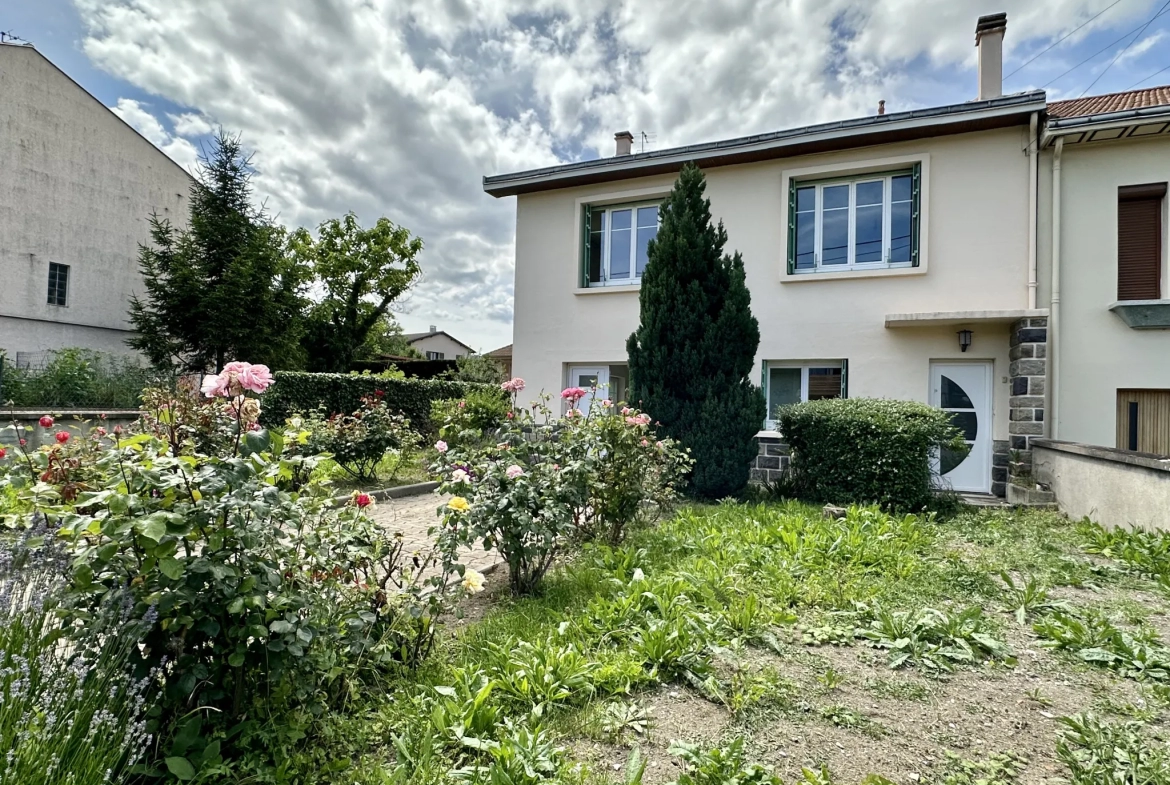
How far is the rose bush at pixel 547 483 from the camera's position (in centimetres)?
318

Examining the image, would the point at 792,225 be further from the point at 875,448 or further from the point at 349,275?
the point at 349,275

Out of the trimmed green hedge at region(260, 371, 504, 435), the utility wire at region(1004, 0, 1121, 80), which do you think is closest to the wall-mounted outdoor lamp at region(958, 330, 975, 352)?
the utility wire at region(1004, 0, 1121, 80)

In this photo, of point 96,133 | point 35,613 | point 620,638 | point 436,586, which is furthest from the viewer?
point 96,133

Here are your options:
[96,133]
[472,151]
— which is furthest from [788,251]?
[96,133]

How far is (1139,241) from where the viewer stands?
700 centimetres

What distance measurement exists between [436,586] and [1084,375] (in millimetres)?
8689

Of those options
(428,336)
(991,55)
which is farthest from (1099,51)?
(428,336)

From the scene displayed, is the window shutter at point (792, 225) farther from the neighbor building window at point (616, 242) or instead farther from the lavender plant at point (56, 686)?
the lavender plant at point (56, 686)

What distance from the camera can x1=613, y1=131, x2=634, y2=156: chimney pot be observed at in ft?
33.7

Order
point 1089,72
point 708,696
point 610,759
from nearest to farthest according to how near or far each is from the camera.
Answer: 1. point 610,759
2. point 708,696
3. point 1089,72

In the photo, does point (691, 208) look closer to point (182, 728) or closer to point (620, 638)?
point (620, 638)

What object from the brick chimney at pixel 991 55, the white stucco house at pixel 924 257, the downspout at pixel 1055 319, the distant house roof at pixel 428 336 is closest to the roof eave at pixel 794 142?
the white stucco house at pixel 924 257

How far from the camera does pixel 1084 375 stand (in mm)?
6906

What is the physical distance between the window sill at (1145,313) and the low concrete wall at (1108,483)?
6.33 ft
